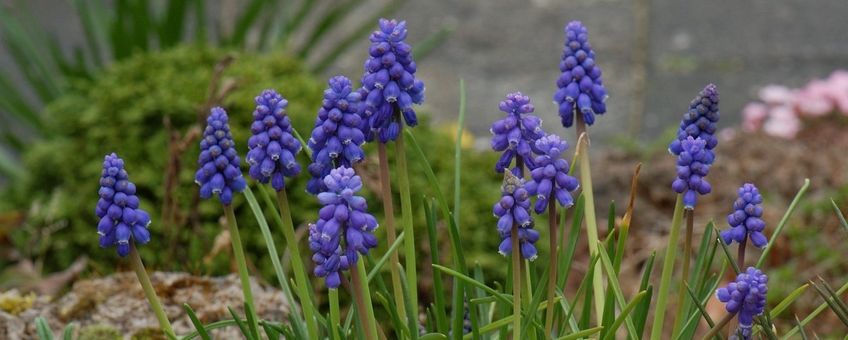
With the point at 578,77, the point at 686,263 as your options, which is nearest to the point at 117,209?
the point at 578,77

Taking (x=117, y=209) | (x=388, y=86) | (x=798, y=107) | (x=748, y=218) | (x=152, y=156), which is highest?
(x=798, y=107)

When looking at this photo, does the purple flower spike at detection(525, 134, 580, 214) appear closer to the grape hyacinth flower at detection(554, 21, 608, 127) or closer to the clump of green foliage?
the grape hyacinth flower at detection(554, 21, 608, 127)

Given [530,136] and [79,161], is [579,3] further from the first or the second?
[530,136]

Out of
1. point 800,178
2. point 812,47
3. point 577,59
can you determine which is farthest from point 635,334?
point 812,47

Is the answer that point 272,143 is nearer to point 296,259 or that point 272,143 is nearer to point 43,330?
point 296,259

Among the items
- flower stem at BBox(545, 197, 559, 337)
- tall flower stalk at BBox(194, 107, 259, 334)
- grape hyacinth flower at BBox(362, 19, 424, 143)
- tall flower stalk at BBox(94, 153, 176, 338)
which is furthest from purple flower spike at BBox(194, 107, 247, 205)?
flower stem at BBox(545, 197, 559, 337)
